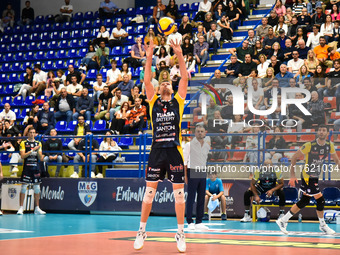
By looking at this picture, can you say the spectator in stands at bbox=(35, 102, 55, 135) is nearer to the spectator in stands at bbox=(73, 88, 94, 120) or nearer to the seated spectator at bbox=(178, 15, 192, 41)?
the spectator in stands at bbox=(73, 88, 94, 120)

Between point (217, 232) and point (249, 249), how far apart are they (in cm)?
308

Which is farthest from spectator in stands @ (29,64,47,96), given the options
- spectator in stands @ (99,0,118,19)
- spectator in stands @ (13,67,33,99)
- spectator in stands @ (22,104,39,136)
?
spectator in stands @ (99,0,118,19)

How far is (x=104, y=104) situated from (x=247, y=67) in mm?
5290

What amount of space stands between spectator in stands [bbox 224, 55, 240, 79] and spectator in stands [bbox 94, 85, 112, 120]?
423cm

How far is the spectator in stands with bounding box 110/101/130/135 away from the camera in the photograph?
19.2 m

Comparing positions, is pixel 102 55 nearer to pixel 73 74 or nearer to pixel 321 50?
pixel 73 74

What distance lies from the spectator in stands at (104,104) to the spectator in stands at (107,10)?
7.46 metres

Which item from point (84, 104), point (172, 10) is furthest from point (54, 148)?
point (172, 10)

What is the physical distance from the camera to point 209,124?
1761 cm

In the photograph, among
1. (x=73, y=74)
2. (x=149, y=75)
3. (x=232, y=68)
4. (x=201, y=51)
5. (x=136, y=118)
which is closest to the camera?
(x=149, y=75)

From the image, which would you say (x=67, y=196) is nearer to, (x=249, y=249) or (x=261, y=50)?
(x=261, y=50)

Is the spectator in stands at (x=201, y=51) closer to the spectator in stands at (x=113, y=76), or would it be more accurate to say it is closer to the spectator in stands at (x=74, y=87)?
the spectator in stands at (x=113, y=76)

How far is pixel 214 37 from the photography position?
2219 centimetres

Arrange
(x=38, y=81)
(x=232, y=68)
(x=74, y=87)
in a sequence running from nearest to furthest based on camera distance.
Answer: (x=232, y=68), (x=74, y=87), (x=38, y=81)
